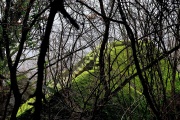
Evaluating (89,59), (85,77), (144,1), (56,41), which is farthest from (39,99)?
(89,59)

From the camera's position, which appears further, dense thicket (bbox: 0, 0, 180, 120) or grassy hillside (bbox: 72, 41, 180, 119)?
grassy hillside (bbox: 72, 41, 180, 119)

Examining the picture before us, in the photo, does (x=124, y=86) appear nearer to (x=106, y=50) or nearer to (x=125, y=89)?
(x=125, y=89)

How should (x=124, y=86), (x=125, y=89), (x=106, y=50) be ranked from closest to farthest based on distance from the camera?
(x=106, y=50)
(x=124, y=86)
(x=125, y=89)

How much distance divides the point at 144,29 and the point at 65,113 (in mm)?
1692

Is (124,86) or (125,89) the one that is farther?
(125,89)

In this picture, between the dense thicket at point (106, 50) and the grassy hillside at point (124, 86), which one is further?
the grassy hillside at point (124, 86)

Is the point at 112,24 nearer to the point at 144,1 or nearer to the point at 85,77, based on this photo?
the point at 144,1

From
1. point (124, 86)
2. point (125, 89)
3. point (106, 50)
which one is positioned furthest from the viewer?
point (125, 89)

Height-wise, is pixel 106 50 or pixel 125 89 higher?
pixel 106 50

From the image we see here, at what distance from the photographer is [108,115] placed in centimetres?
328

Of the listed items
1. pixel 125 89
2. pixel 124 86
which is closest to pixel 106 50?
pixel 124 86

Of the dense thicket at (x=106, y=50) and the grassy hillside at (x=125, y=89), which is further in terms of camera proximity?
the grassy hillside at (x=125, y=89)

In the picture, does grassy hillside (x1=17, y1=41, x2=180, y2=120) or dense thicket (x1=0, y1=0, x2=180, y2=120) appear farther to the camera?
grassy hillside (x1=17, y1=41, x2=180, y2=120)

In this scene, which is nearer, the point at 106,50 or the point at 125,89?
the point at 106,50
